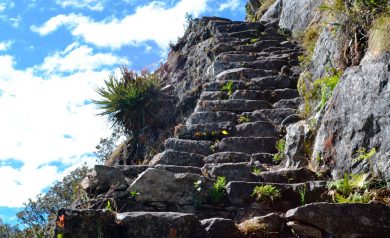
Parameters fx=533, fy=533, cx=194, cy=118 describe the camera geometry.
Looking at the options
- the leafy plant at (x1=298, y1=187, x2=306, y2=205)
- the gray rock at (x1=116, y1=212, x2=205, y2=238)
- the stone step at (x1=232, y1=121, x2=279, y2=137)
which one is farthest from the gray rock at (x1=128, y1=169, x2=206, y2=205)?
the stone step at (x1=232, y1=121, x2=279, y2=137)

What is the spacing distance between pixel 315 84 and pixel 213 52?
11.3 ft

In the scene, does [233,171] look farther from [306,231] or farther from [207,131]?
[306,231]

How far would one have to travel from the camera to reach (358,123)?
14.9 feet

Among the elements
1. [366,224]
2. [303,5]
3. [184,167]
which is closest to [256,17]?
[303,5]

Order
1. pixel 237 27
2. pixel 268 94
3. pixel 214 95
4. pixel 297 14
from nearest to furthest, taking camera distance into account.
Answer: pixel 268 94 → pixel 214 95 → pixel 297 14 → pixel 237 27

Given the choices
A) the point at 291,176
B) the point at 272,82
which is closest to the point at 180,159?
the point at 291,176

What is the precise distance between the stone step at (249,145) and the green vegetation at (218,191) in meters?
1.35

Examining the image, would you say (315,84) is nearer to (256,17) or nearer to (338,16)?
(338,16)

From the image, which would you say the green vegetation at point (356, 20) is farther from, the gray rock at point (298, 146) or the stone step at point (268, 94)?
the stone step at point (268, 94)

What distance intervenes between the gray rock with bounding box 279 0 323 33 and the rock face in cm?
437

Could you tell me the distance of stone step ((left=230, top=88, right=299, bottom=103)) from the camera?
7.32m

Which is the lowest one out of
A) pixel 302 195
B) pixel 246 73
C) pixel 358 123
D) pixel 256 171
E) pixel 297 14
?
pixel 302 195

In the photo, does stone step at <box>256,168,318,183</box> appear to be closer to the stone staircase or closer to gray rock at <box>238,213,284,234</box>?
the stone staircase

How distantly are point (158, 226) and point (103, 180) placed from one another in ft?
4.93
